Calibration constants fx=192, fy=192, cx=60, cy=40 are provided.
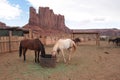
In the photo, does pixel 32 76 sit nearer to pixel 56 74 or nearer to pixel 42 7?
pixel 56 74

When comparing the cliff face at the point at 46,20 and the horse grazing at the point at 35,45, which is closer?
the horse grazing at the point at 35,45

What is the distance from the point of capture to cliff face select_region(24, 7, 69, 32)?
10074 centimetres

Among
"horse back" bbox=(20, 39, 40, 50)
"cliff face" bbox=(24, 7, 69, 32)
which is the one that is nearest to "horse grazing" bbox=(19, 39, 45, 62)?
"horse back" bbox=(20, 39, 40, 50)

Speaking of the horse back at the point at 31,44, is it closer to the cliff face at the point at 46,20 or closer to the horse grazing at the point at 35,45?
the horse grazing at the point at 35,45

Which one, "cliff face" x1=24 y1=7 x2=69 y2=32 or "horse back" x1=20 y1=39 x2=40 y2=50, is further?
"cliff face" x1=24 y1=7 x2=69 y2=32

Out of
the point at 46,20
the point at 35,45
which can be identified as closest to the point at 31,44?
the point at 35,45

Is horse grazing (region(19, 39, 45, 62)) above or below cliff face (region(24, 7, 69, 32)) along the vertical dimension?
below

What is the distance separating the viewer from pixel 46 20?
10875cm

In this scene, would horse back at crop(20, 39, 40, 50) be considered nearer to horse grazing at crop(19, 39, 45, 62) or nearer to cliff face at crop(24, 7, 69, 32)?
horse grazing at crop(19, 39, 45, 62)

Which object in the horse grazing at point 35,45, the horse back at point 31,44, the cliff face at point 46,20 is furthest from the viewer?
the cliff face at point 46,20

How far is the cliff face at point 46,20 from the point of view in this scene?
331 feet

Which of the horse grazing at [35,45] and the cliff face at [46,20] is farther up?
the cliff face at [46,20]

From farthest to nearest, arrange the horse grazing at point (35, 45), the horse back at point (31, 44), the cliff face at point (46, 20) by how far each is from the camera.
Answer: the cliff face at point (46, 20)
the horse back at point (31, 44)
the horse grazing at point (35, 45)

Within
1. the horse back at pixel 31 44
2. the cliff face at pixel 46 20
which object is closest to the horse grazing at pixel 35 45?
the horse back at pixel 31 44
